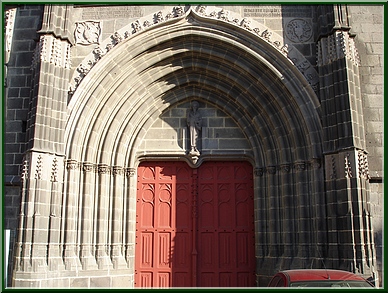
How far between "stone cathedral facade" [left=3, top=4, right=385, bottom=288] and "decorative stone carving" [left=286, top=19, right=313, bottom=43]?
0.15ft

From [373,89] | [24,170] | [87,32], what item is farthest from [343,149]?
[24,170]

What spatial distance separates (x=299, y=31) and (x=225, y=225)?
470 cm

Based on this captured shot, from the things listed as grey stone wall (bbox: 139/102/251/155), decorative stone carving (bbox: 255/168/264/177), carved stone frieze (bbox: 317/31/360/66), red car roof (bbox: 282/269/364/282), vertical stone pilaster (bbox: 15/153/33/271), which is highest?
carved stone frieze (bbox: 317/31/360/66)

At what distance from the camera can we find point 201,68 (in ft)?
35.1

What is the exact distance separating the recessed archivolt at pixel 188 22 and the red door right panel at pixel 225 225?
2.85 m

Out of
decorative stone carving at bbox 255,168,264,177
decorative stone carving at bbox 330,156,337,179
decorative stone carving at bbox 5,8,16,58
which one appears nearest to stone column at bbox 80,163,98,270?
decorative stone carving at bbox 5,8,16,58

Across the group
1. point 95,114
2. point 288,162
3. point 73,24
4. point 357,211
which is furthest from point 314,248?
point 73,24

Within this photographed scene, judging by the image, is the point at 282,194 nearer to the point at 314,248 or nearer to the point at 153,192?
the point at 314,248

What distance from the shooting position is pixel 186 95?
10977 mm

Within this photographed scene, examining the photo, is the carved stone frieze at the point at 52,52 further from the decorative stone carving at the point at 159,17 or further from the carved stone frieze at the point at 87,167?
the carved stone frieze at the point at 87,167

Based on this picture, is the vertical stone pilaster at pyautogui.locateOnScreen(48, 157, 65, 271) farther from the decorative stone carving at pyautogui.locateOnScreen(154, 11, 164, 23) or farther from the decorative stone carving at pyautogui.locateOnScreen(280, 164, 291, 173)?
the decorative stone carving at pyautogui.locateOnScreen(280, 164, 291, 173)

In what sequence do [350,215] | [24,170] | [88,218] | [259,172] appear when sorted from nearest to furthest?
1. [350,215]
2. [24,170]
3. [88,218]
4. [259,172]

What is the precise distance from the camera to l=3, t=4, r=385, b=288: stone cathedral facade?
29.5 feet

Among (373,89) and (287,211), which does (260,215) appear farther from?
(373,89)
